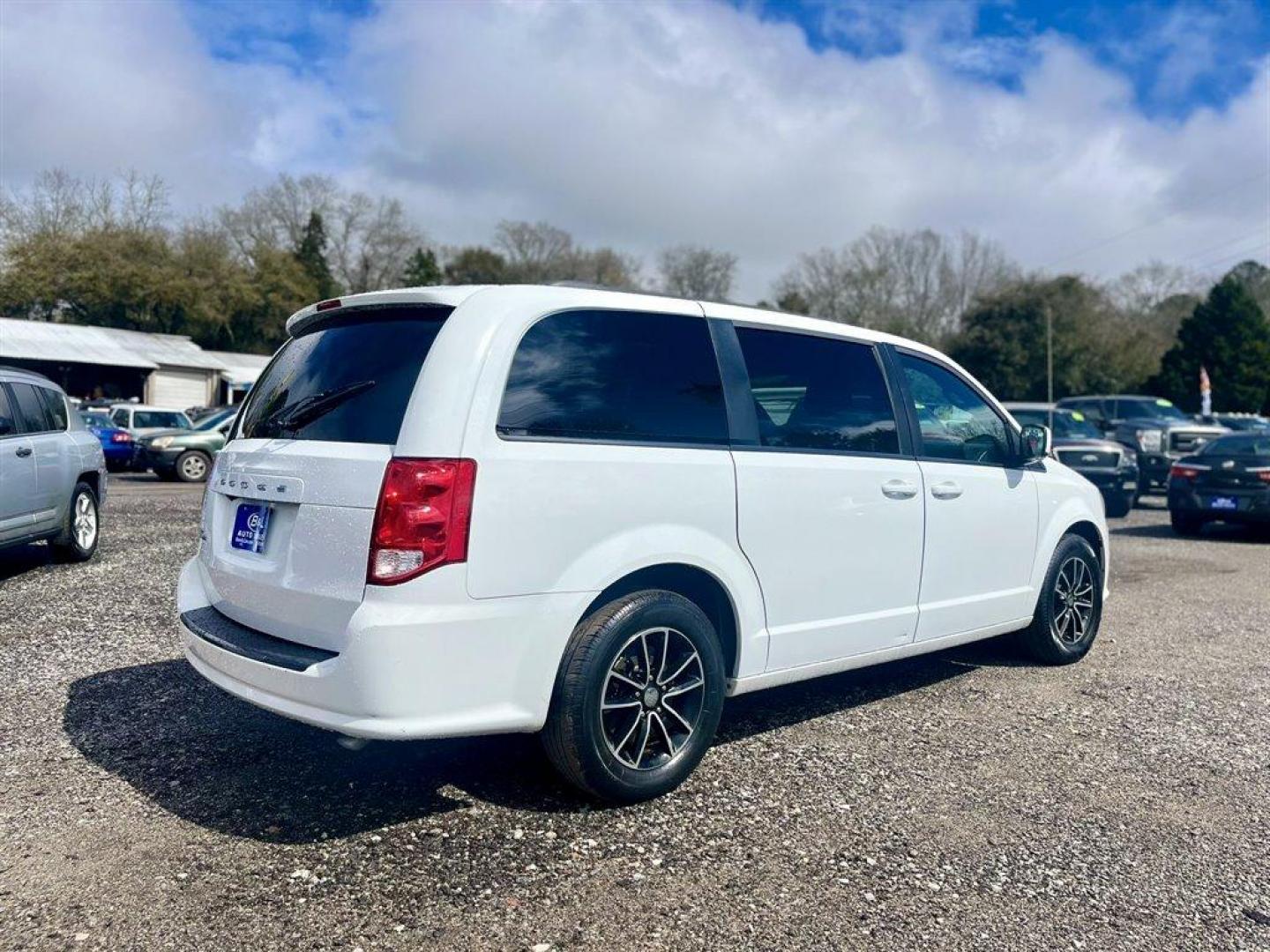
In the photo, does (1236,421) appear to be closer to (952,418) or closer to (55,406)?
(952,418)

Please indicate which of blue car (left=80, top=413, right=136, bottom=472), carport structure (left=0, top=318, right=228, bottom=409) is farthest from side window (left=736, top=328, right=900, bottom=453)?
carport structure (left=0, top=318, right=228, bottom=409)

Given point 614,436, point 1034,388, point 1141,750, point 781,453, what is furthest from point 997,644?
point 1034,388

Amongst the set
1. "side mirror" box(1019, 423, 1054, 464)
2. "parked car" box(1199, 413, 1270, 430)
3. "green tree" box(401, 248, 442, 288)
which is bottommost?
"side mirror" box(1019, 423, 1054, 464)

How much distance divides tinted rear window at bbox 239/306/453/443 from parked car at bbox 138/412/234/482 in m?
18.5

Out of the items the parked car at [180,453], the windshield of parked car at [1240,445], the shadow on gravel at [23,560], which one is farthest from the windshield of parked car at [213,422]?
the windshield of parked car at [1240,445]

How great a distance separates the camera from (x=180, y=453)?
69.4 ft

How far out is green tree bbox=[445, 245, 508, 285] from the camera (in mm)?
74000

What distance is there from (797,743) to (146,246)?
6063 centimetres

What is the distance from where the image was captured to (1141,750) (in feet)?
14.7

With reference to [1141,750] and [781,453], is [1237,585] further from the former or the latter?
[781,453]

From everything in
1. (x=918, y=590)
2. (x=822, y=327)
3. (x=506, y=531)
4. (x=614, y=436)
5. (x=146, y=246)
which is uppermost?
(x=146, y=246)

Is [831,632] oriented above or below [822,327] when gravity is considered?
below

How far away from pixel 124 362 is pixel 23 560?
41.4 metres

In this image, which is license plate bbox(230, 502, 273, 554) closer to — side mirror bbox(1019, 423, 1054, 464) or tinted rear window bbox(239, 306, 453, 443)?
tinted rear window bbox(239, 306, 453, 443)
